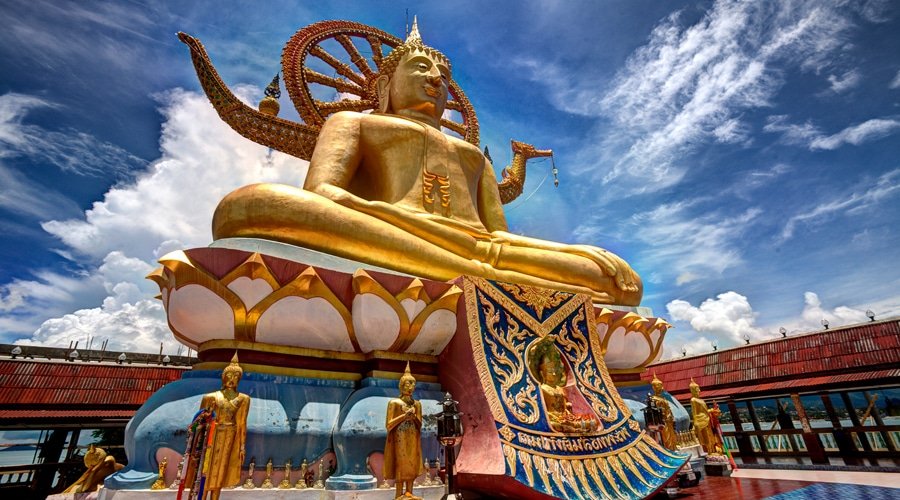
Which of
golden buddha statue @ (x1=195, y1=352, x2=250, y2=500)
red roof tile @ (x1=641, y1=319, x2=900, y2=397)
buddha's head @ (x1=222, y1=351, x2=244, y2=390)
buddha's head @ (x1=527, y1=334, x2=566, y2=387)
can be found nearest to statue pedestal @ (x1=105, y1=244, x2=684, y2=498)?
buddha's head @ (x1=527, y1=334, x2=566, y2=387)

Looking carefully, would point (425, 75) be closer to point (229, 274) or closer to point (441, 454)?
point (229, 274)

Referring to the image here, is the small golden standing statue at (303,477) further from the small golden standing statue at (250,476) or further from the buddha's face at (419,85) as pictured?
the buddha's face at (419,85)

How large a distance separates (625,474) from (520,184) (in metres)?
8.29

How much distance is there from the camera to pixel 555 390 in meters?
5.28

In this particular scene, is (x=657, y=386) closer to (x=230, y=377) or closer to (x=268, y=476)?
(x=268, y=476)

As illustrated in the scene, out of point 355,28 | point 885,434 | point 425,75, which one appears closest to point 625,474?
point 425,75

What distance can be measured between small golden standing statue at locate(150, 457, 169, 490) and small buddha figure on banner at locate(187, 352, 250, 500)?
2.12ft

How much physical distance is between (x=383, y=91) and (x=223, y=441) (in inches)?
280

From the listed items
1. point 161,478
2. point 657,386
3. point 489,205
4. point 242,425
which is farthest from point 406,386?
point 489,205

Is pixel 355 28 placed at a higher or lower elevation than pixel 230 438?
higher

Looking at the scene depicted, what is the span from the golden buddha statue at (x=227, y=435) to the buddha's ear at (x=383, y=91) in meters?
6.36

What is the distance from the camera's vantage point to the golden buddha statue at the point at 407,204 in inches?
222

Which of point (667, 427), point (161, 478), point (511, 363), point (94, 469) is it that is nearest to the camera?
point (161, 478)

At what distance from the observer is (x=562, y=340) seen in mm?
5836
